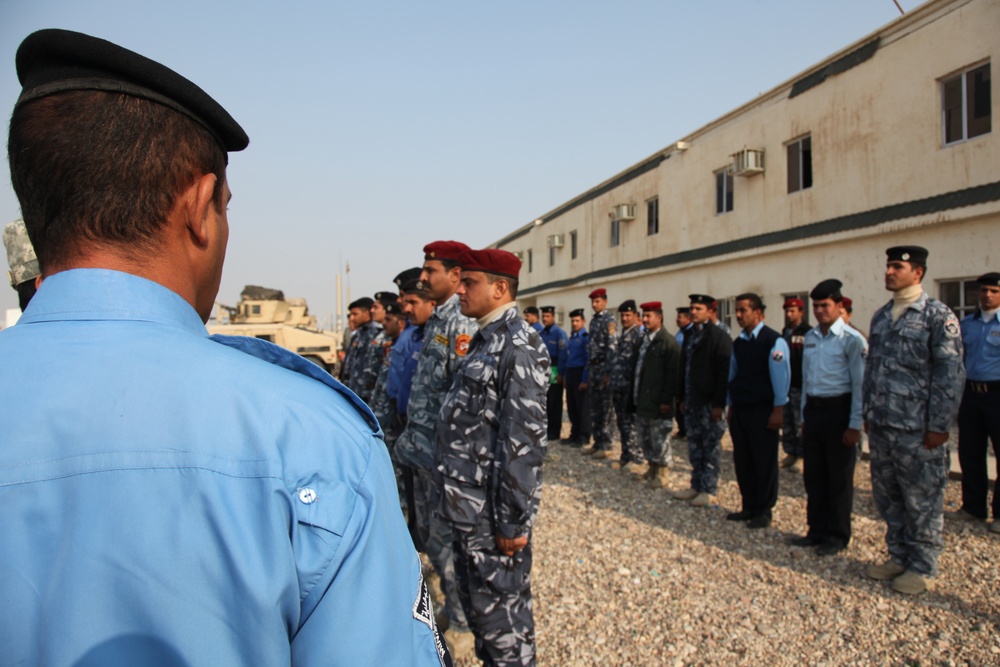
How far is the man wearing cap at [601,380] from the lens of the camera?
29.0 feet

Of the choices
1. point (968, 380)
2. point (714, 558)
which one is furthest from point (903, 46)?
point (714, 558)

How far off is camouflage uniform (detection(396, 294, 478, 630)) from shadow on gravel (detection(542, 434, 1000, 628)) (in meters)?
2.61

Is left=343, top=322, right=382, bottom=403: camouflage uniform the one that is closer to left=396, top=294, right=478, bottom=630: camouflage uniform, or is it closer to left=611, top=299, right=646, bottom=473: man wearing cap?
left=396, top=294, right=478, bottom=630: camouflage uniform

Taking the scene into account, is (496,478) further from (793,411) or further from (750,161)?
(750,161)

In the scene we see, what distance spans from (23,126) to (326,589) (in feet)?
2.36

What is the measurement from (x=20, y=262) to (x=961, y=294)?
11340mm

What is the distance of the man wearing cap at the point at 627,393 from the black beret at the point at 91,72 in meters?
7.28

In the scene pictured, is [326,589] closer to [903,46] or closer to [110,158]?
[110,158]

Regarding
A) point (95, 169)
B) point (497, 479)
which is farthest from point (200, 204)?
point (497, 479)

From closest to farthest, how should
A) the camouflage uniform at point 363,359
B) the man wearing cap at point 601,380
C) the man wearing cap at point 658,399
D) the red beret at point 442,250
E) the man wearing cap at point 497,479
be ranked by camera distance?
1. the man wearing cap at point 497,479
2. the red beret at point 442,250
3. the camouflage uniform at point 363,359
4. the man wearing cap at point 658,399
5. the man wearing cap at point 601,380

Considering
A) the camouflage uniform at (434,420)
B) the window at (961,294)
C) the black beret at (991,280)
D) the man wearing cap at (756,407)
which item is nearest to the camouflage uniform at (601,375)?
the man wearing cap at (756,407)

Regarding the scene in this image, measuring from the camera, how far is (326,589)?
0.72 metres

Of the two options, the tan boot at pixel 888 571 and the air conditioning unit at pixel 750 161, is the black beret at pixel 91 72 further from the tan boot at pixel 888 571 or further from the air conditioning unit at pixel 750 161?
→ the air conditioning unit at pixel 750 161

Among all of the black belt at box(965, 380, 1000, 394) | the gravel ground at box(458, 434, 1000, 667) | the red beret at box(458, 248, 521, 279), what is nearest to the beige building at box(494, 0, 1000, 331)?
the black belt at box(965, 380, 1000, 394)
